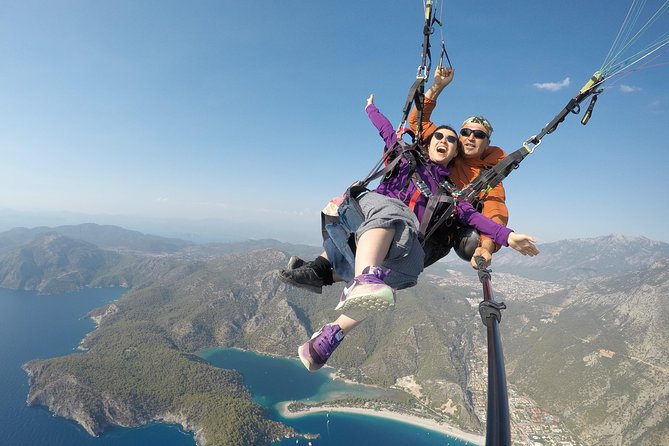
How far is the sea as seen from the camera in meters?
66.8

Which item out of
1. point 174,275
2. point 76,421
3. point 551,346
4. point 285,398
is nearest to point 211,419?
point 285,398

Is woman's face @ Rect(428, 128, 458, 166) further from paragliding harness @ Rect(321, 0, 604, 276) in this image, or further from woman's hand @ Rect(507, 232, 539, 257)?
woman's hand @ Rect(507, 232, 539, 257)

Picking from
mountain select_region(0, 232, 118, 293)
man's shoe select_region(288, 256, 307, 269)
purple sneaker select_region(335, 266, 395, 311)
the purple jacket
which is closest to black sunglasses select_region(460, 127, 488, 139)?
the purple jacket

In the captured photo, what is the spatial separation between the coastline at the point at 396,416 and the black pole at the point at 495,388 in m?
85.3

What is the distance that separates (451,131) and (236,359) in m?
120

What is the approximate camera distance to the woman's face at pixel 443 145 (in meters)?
3.92

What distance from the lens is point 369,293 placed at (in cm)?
267

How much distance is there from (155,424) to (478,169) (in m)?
90.5

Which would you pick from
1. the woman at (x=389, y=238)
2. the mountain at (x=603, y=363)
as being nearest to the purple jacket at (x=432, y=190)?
the woman at (x=389, y=238)

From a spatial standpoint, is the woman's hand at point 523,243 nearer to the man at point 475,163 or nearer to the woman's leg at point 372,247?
the man at point 475,163

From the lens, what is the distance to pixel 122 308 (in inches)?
5251

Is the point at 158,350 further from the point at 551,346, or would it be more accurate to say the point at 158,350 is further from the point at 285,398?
the point at 551,346

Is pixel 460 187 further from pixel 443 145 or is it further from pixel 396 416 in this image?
pixel 396 416

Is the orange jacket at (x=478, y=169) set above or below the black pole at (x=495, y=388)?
above
